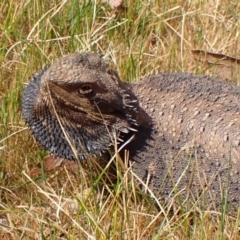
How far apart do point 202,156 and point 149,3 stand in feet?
5.80

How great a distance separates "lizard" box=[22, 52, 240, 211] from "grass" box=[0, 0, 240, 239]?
131 mm

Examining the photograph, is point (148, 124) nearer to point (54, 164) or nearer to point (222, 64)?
point (54, 164)

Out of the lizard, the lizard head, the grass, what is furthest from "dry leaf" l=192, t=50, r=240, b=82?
the lizard head

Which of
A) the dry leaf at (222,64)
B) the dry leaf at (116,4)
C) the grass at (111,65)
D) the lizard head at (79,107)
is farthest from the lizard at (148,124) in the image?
the dry leaf at (116,4)

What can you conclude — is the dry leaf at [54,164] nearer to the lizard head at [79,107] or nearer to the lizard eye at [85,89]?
the lizard head at [79,107]

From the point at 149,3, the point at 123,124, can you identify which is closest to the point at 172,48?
the point at 149,3

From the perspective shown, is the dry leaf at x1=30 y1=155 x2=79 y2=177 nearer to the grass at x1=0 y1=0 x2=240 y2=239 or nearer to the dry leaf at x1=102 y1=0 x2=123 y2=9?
the grass at x1=0 y1=0 x2=240 y2=239

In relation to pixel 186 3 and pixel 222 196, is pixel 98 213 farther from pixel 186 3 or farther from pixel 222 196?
pixel 186 3

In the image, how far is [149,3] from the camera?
5082 millimetres

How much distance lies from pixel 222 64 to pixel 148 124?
1056mm

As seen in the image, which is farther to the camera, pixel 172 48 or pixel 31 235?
pixel 172 48

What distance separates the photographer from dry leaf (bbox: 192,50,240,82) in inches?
178

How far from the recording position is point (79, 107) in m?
3.61

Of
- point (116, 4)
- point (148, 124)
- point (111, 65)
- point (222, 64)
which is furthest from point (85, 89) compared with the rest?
point (116, 4)
